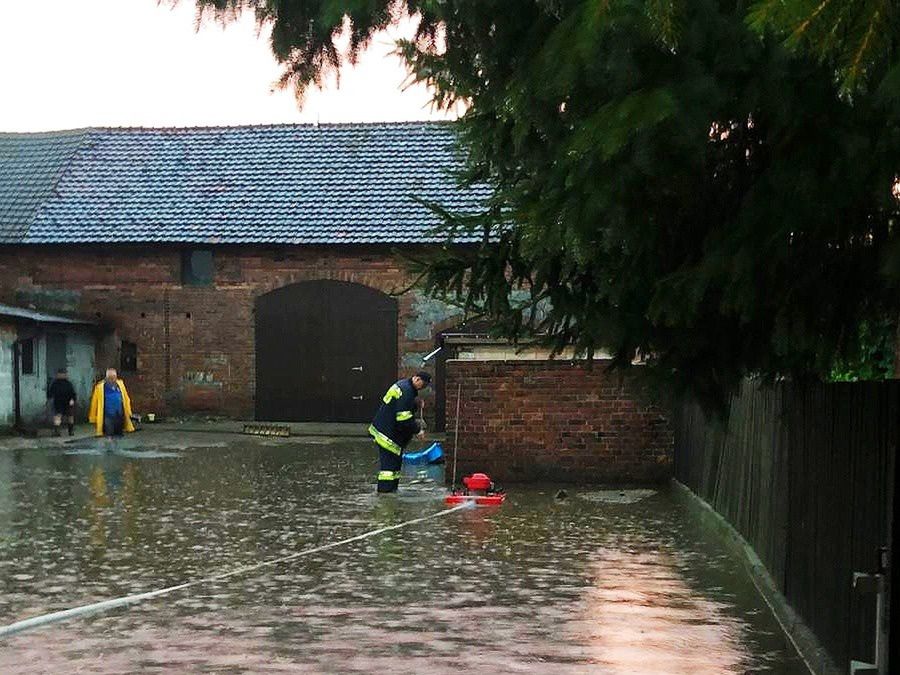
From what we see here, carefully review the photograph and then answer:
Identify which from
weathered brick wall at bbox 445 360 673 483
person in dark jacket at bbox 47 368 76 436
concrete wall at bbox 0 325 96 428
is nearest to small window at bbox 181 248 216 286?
concrete wall at bbox 0 325 96 428

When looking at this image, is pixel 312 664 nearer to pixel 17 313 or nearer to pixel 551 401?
pixel 551 401

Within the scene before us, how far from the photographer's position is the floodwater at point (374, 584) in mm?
8078

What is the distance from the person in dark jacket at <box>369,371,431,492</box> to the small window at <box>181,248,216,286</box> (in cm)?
1616

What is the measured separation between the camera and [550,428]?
62.2ft

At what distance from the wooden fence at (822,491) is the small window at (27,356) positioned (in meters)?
21.0

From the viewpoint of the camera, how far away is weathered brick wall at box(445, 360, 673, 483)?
1884 centimetres

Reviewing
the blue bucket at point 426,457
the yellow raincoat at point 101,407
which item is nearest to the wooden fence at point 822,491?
the blue bucket at point 426,457

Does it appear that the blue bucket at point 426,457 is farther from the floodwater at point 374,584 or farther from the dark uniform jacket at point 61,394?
the dark uniform jacket at point 61,394

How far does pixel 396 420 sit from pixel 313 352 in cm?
1545

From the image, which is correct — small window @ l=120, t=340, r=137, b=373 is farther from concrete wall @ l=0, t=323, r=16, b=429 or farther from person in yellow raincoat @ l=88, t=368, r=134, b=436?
person in yellow raincoat @ l=88, t=368, r=134, b=436

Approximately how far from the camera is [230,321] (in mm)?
33031

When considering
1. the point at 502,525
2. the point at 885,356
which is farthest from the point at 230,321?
the point at 885,356

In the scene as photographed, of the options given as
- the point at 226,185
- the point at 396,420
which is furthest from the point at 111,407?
the point at 396,420

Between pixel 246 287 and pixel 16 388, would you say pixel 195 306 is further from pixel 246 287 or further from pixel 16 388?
pixel 16 388
